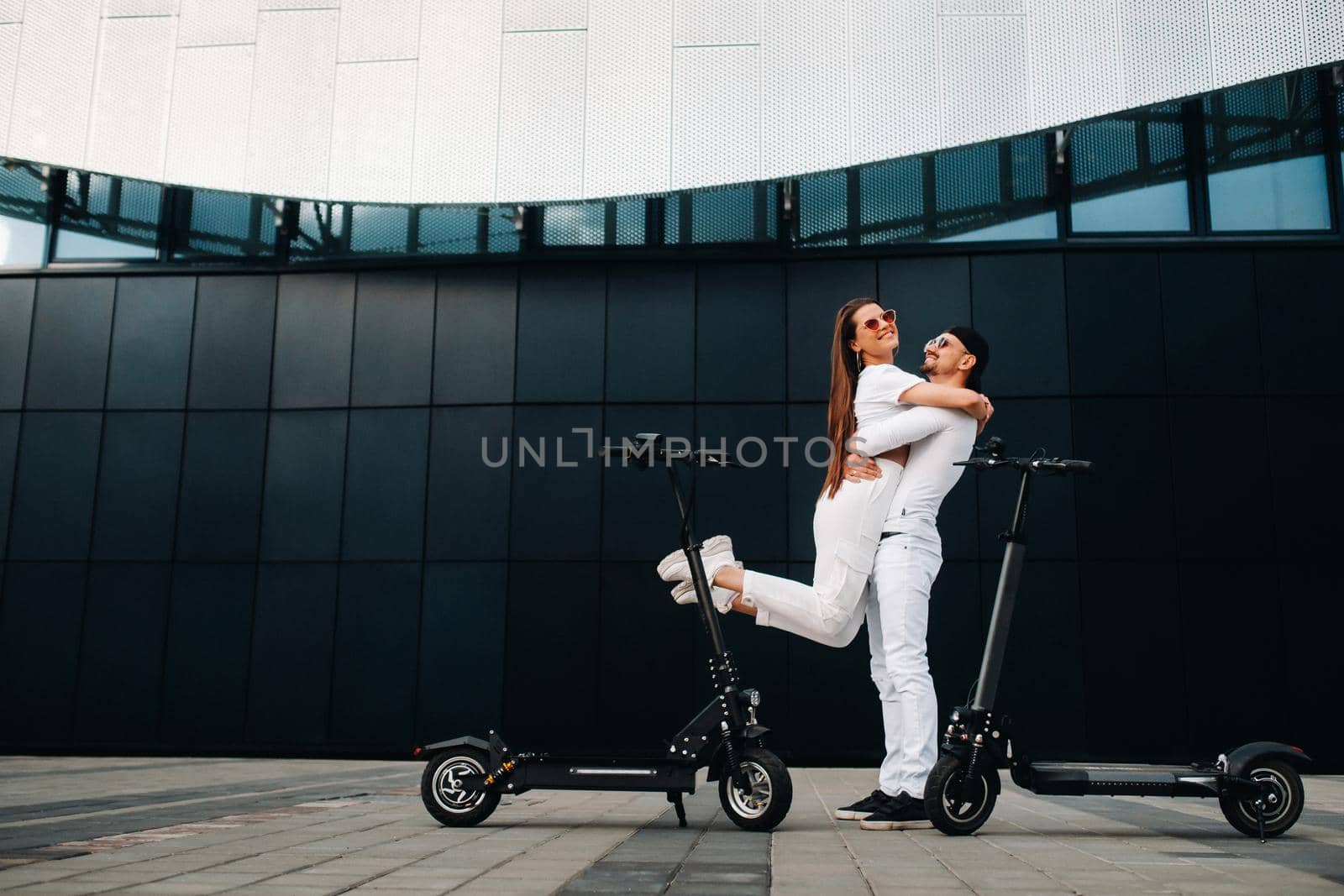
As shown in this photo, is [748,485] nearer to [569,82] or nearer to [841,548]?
[569,82]

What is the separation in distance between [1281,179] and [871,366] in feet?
28.1

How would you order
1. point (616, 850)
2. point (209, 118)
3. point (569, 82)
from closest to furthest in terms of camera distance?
point (616, 850) < point (569, 82) < point (209, 118)

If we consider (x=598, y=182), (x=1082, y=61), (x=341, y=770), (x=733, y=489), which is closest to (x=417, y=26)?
(x=598, y=182)

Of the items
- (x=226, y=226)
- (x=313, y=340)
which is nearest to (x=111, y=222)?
(x=226, y=226)

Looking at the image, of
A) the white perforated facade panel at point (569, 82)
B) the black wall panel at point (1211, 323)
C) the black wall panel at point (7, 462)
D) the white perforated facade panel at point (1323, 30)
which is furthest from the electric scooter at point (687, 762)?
the black wall panel at point (7, 462)

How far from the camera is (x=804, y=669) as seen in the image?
10711 millimetres

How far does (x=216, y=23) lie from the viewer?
10828 mm

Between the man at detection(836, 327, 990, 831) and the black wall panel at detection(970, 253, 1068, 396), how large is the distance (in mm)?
6509

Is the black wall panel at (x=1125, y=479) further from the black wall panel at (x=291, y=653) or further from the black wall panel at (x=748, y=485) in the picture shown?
the black wall panel at (x=291, y=653)

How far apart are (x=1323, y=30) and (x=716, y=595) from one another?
8.16 metres

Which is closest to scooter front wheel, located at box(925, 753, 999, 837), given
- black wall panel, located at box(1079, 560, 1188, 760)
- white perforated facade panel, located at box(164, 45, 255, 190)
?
black wall panel, located at box(1079, 560, 1188, 760)

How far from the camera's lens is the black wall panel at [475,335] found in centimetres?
1159

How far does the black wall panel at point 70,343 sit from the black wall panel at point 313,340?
1.99m

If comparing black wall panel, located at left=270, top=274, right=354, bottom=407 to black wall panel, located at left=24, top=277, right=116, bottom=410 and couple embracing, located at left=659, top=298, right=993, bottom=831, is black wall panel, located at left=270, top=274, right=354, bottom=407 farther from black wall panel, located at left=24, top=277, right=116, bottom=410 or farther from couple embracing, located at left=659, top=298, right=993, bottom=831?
couple embracing, located at left=659, top=298, right=993, bottom=831
